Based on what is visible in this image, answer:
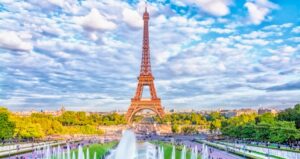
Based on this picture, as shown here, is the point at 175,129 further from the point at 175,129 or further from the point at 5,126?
the point at 5,126

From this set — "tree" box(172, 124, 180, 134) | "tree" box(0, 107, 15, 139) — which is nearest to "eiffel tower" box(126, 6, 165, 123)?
"tree" box(172, 124, 180, 134)

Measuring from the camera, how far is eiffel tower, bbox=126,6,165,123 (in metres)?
75.5

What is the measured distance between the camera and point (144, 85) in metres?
78.0

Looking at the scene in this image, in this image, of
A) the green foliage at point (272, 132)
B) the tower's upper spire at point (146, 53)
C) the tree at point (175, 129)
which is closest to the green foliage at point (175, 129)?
the tree at point (175, 129)

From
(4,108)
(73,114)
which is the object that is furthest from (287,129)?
(73,114)

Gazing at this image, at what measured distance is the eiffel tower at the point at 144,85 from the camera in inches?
2972

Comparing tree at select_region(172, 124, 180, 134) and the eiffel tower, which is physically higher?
the eiffel tower

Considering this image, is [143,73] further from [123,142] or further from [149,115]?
[149,115]

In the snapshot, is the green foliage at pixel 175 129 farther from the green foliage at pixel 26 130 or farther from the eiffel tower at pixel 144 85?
the green foliage at pixel 26 130

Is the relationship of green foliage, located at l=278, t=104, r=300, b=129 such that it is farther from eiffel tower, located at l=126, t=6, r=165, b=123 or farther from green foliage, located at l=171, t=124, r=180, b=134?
green foliage, located at l=171, t=124, r=180, b=134

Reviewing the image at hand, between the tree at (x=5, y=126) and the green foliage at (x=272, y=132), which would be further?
the tree at (x=5, y=126)

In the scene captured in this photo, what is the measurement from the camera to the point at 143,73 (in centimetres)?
7650

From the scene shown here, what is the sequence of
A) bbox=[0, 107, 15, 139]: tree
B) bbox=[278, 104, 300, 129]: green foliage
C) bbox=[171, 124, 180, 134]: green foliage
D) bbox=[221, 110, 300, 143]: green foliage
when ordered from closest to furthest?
bbox=[221, 110, 300, 143]: green foliage
bbox=[0, 107, 15, 139]: tree
bbox=[278, 104, 300, 129]: green foliage
bbox=[171, 124, 180, 134]: green foliage

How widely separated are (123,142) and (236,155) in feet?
61.2
